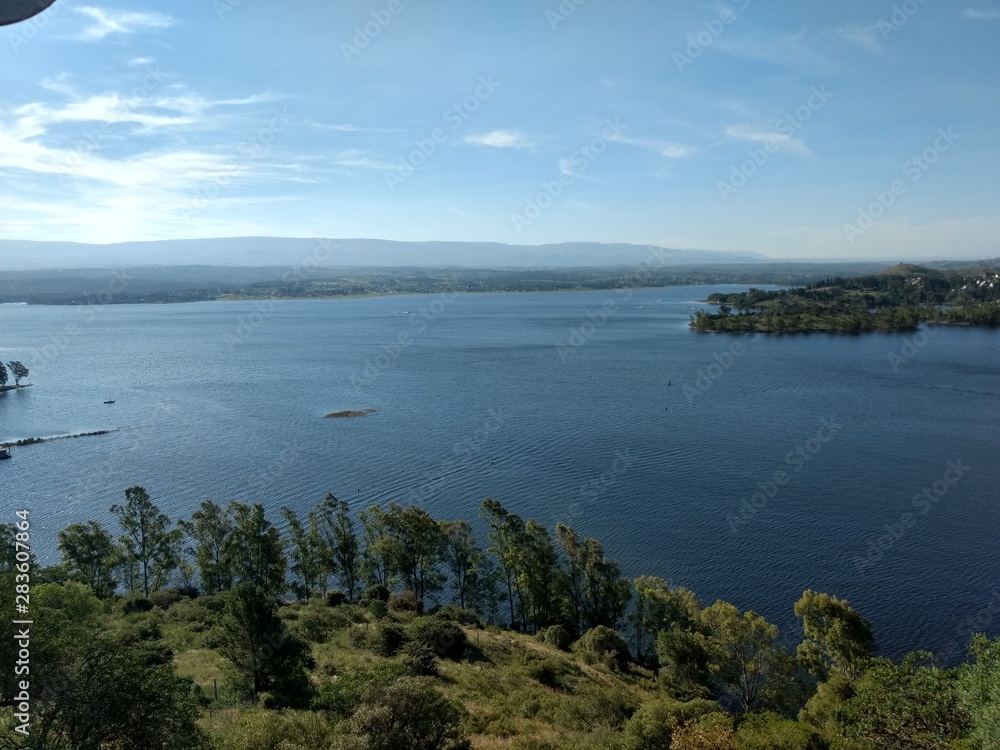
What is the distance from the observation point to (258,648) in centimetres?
1581

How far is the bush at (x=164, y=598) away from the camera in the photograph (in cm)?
2480

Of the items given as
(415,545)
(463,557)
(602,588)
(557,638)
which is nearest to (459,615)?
(463,557)

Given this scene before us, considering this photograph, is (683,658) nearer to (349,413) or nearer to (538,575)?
(538,575)

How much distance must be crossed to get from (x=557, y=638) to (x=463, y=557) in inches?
224

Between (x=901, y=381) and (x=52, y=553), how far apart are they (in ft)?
231

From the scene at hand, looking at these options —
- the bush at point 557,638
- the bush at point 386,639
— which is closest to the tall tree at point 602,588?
the bush at point 557,638

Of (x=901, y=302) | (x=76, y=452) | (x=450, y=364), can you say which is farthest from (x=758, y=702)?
(x=901, y=302)

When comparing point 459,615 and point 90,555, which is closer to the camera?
point 459,615

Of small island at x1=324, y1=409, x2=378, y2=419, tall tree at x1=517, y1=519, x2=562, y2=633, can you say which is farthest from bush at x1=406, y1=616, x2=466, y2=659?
small island at x1=324, y1=409, x2=378, y2=419

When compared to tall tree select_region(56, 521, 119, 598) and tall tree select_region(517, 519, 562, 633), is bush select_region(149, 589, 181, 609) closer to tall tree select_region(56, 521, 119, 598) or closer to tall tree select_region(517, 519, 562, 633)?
tall tree select_region(56, 521, 119, 598)

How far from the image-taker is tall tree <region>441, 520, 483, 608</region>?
2667 centimetres

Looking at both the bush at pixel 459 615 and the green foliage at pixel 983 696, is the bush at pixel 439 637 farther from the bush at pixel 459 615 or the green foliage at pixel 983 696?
the green foliage at pixel 983 696

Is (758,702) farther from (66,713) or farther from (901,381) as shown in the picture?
(901,381)

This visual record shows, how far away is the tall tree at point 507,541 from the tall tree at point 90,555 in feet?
52.5
